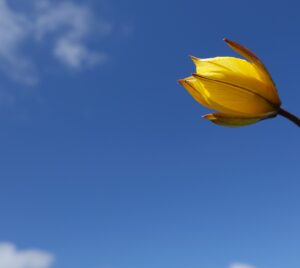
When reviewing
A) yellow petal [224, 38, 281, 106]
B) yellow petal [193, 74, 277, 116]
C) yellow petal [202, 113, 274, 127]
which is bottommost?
yellow petal [202, 113, 274, 127]

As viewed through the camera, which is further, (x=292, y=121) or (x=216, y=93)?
(x=216, y=93)

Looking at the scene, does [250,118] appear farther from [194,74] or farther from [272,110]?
[194,74]

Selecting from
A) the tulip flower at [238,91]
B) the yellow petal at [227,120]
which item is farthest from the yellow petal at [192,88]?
the yellow petal at [227,120]

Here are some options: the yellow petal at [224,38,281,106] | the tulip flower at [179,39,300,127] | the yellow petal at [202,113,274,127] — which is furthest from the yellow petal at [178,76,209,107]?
the yellow petal at [224,38,281,106]

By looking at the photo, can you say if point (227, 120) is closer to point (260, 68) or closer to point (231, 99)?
point (231, 99)

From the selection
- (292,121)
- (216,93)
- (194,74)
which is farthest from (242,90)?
(292,121)

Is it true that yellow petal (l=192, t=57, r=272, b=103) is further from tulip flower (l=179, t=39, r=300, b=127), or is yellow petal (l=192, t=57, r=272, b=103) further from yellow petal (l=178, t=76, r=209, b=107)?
yellow petal (l=178, t=76, r=209, b=107)
